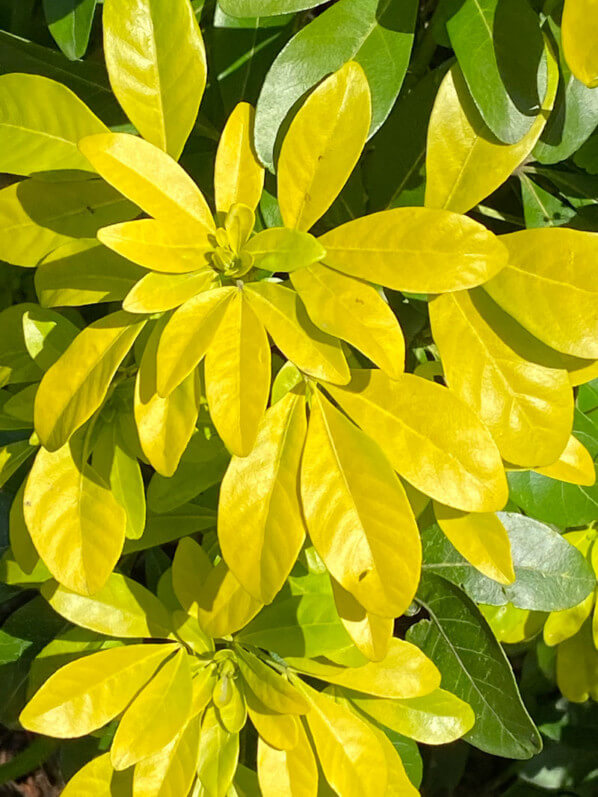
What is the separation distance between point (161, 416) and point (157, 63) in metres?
0.29

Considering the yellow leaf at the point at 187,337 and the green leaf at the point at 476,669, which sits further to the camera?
the green leaf at the point at 476,669

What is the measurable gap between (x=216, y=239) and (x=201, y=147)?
34 centimetres

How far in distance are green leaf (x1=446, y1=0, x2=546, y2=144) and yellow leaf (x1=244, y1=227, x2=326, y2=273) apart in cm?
19

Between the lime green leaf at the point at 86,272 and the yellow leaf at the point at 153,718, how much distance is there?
38 centimetres

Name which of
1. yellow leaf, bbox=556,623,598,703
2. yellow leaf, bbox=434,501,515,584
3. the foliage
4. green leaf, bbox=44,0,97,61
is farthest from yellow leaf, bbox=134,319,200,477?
yellow leaf, bbox=556,623,598,703

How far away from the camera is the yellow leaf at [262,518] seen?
2.02 feet

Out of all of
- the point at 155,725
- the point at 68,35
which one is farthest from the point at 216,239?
the point at 155,725

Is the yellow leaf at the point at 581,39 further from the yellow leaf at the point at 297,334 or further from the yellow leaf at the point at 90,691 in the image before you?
the yellow leaf at the point at 90,691

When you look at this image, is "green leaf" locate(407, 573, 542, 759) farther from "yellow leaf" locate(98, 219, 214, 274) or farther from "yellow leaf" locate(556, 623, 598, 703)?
"yellow leaf" locate(98, 219, 214, 274)

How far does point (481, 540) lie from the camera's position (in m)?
0.71

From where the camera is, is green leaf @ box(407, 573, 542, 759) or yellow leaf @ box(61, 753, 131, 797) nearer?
yellow leaf @ box(61, 753, 131, 797)

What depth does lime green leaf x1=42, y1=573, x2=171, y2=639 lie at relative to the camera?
2.67 feet

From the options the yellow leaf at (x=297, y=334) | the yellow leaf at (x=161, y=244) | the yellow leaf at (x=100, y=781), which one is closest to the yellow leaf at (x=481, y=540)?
the yellow leaf at (x=297, y=334)

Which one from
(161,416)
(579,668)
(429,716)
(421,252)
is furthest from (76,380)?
(579,668)
